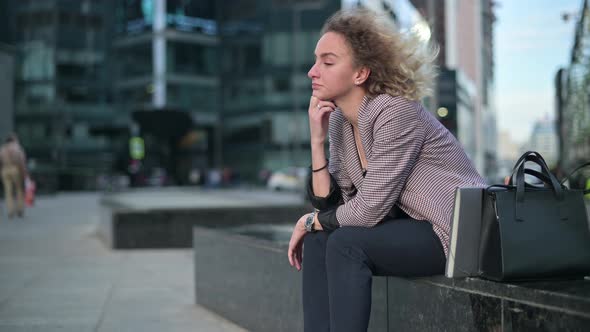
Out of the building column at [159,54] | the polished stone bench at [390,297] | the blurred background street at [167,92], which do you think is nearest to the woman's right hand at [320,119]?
the polished stone bench at [390,297]

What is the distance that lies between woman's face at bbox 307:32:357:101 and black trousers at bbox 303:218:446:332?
57cm

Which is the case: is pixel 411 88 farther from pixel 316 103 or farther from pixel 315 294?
pixel 315 294

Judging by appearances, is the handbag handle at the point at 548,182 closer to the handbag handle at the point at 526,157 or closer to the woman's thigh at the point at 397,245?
the handbag handle at the point at 526,157

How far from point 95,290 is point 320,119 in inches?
132

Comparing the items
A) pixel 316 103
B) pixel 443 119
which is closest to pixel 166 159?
pixel 443 119

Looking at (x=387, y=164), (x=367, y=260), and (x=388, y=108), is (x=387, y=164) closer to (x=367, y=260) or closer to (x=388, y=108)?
(x=388, y=108)

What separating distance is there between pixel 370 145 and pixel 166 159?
Answer: 184 feet

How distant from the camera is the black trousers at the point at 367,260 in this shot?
2350mm

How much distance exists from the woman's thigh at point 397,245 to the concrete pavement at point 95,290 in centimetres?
184

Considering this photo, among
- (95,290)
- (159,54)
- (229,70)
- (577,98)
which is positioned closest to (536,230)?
(95,290)

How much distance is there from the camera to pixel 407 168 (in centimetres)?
248

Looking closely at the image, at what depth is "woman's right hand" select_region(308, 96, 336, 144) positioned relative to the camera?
2891mm

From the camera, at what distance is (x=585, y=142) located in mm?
9000

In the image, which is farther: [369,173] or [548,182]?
[369,173]
